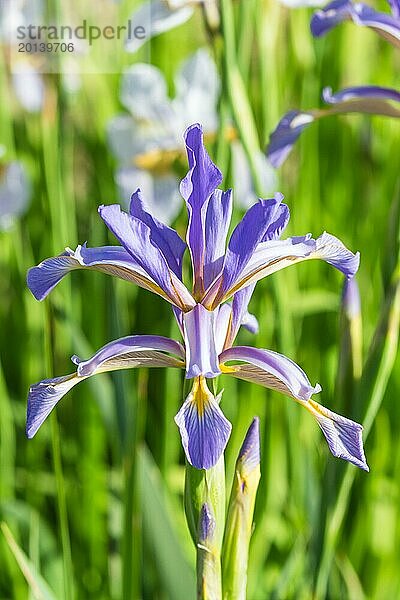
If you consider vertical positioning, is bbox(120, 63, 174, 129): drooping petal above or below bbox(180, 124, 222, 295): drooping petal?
above

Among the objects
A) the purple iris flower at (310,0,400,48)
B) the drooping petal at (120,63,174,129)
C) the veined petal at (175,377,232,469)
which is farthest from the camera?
the drooping petal at (120,63,174,129)

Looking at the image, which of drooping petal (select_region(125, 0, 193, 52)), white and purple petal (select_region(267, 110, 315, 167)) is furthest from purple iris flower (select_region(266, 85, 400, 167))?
drooping petal (select_region(125, 0, 193, 52))

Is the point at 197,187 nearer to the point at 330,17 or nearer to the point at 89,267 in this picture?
the point at 89,267

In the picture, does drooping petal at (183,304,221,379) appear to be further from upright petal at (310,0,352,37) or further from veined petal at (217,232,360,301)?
upright petal at (310,0,352,37)

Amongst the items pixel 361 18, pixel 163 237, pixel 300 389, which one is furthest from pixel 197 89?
pixel 300 389

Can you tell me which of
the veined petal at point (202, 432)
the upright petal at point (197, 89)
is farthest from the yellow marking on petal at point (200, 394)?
the upright petal at point (197, 89)

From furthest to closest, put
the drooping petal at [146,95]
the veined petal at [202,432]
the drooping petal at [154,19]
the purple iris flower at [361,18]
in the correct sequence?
the drooping petal at [146,95]
the drooping petal at [154,19]
the purple iris flower at [361,18]
the veined petal at [202,432]

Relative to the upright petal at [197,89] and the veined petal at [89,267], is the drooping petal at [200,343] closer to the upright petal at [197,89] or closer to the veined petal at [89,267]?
the veined petal at [89,267]

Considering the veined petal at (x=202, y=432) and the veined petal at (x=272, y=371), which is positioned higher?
the veined petal at (x=272, y=371)
